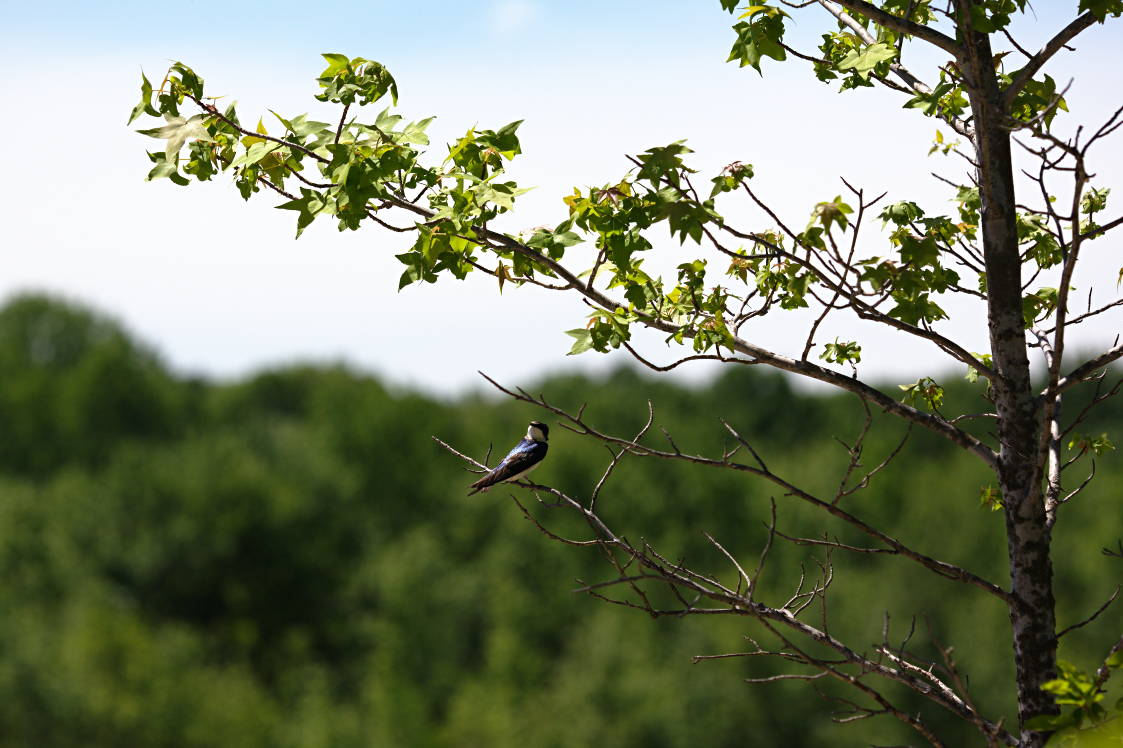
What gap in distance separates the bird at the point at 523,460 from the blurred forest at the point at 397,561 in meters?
53.6

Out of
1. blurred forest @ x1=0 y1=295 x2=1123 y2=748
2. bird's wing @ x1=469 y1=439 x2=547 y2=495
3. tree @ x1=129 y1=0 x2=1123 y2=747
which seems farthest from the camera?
blurred forest @ x1=0 y1=295 x2=1123 y2=748

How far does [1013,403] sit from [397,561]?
263 feet

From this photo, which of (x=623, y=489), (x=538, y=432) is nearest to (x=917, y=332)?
(x=538, y=432)

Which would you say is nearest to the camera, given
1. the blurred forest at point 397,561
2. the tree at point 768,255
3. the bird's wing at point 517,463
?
the tree at point 768,255

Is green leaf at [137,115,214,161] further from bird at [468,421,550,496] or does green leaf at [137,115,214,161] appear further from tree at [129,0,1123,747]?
bird at [468,421,550,496]

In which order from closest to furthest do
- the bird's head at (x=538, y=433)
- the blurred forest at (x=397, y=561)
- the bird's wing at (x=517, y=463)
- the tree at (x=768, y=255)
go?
1. the tree at (x=768, y=255)
2. the bird's wing at (x=517, y=463)
3. the bird's head at (x=538, y=433)
4. the blurred forest at (x=397, y=561)

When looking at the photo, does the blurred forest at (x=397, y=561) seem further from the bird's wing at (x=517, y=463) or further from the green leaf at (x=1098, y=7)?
the green leaf at (x=1098, y=7)

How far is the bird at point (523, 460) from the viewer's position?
26.7 ft

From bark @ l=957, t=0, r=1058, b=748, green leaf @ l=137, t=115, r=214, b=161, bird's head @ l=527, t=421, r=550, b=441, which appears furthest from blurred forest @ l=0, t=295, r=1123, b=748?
green leaf @ l=137, t=115, r=214, b=161

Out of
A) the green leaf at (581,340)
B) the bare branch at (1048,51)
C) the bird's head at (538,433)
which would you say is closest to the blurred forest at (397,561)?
the bird's head at (538,433)

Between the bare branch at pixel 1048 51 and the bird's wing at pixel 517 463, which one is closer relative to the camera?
the bare branch at pixel 1048 51

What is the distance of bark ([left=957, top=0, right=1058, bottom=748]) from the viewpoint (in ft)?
17.3

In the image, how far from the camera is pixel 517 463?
328 inches

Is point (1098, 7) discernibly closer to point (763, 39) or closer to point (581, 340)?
point (763, 39)
